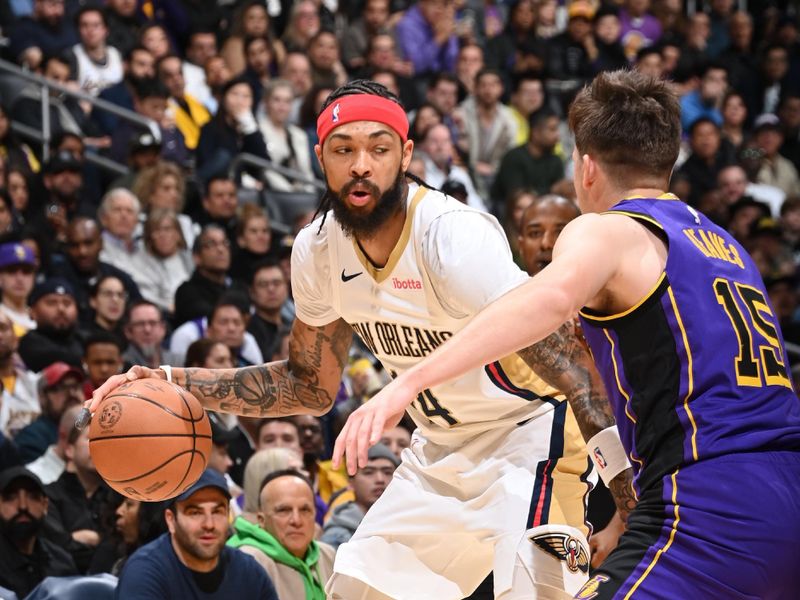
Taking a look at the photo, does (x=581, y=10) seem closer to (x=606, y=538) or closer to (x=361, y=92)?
(x=361, y=92)

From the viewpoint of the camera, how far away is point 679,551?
9.57ft

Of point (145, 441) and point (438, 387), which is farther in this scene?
point (438, 387)

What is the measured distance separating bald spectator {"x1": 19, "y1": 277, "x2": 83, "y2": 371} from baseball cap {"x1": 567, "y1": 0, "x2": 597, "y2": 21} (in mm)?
7976

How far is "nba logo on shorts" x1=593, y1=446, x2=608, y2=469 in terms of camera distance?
367cm

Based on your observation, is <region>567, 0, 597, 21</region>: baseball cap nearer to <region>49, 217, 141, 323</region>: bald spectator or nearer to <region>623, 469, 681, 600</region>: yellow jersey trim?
<region>49, 217, 141, 323</region>: bald spectator

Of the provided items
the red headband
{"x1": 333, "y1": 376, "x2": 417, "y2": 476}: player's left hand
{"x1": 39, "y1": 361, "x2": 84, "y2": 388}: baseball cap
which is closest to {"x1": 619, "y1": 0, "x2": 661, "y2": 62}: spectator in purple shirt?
{"x1": 39, "y1": 361, "x2": 84, "y2": 388}: baseball cap

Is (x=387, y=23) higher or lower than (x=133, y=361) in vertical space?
higher

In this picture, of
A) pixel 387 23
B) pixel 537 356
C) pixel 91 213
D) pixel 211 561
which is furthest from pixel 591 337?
pixel 387 23

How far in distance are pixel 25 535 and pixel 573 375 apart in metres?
3.65

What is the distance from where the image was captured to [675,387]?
3010 mm

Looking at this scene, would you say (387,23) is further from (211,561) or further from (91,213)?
(211,561)

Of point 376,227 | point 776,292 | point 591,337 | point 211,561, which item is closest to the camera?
point 591,337

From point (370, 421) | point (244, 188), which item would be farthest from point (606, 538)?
point (244, 188)

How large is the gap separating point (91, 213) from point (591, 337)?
750 cm
